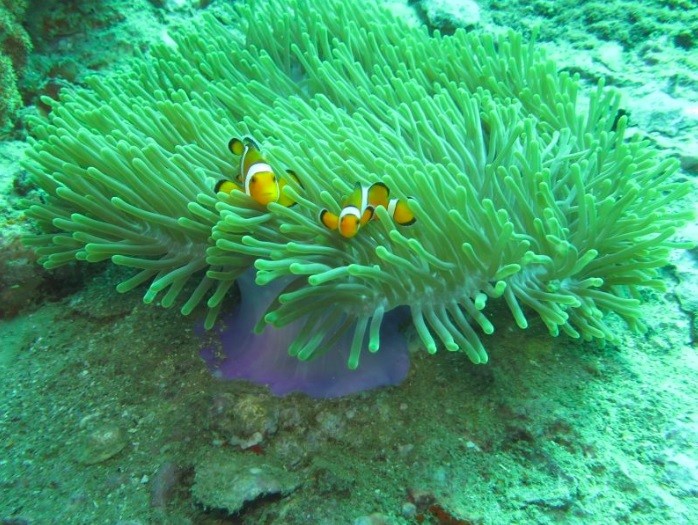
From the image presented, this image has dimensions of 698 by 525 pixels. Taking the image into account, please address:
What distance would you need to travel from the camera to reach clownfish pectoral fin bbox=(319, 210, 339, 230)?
65.3 inches

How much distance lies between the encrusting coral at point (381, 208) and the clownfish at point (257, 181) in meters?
0.04

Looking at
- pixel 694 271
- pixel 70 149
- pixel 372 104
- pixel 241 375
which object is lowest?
pixel 694 271

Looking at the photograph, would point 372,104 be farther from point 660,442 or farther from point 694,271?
point 660,442

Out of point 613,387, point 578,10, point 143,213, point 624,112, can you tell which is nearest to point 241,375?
point 143,213

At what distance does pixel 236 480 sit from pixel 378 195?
1.03 metres

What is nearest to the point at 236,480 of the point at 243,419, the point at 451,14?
the point at 243,419

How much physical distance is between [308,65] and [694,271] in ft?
7.08

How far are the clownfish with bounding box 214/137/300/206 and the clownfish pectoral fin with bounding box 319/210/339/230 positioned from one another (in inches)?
6.4

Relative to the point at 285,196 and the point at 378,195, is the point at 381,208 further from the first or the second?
the point at 285,196

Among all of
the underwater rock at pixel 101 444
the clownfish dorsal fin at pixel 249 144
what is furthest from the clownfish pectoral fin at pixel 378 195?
the underwater rock at pixel 101 444

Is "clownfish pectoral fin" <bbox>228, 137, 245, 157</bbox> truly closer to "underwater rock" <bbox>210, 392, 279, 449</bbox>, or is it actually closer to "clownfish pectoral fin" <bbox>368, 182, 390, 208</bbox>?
"clownfish pectoral fin" <bbox>368, 182, 390, 208</bbox>

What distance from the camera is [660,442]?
5.25 feet

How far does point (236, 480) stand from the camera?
5.11ft

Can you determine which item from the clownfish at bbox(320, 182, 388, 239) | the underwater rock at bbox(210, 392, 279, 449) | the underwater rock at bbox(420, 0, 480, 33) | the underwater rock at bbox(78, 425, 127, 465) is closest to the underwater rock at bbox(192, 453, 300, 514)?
the underwater rock at bbox(210, 392, 279, 449)
